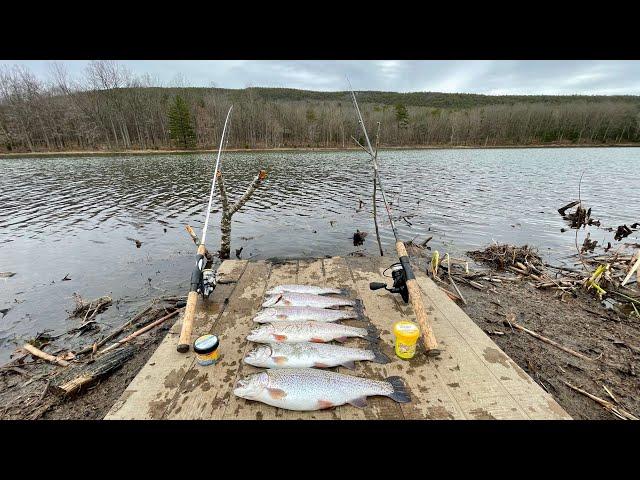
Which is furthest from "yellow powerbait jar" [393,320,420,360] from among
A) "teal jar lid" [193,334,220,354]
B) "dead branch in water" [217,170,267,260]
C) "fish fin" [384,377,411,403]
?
"dead branch in water" [217,170,267,260]

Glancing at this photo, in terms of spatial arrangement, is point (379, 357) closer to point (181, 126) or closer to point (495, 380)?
point (495, 380)

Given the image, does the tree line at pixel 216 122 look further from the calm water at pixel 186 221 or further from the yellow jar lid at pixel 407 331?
the yellow jar lid at pixel 407 331

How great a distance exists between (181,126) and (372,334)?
7793 cm

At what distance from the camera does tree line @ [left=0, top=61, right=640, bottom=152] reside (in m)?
66.4

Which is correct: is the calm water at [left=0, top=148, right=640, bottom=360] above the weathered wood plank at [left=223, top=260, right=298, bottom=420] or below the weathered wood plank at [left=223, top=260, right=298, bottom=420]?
below

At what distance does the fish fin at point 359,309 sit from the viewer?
187 inches

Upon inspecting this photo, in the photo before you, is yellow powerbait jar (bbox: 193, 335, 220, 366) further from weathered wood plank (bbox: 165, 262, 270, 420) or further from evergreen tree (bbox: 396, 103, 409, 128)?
evergreen tree (bbox: 396, 103, 409, 128)

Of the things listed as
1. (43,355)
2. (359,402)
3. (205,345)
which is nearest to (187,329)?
(205,345)

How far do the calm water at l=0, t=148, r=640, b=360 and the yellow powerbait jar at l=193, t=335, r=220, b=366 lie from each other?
4816 millimetres

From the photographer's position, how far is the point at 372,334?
14.0 feet

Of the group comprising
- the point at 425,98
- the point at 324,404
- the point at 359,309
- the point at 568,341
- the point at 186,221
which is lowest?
the point at 186,221
